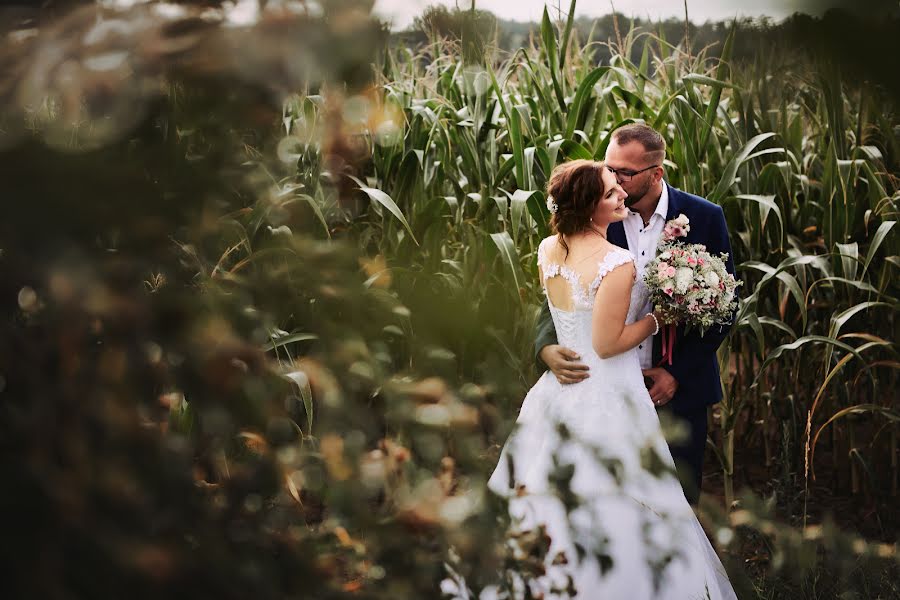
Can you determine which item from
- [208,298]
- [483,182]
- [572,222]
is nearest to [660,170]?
[572,222]

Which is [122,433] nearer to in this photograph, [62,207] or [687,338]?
[62,207]

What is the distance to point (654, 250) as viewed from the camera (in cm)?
248

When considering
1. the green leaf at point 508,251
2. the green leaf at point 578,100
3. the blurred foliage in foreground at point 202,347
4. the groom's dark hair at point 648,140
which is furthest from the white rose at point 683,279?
the blurred foliage in foreground at point 202,347

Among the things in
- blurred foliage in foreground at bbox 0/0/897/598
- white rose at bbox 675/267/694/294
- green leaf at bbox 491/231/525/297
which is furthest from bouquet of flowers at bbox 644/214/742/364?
blurred foliage in foreground at bbox 0/0/897/598

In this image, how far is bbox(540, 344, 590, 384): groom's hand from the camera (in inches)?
92.3

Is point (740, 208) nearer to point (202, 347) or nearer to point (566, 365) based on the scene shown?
point (566, 365)

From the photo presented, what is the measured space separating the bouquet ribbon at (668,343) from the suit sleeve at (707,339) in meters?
0.02

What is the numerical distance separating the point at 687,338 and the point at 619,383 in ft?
0.86

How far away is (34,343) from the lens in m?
0.48

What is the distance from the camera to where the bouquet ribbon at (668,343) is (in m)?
2.46

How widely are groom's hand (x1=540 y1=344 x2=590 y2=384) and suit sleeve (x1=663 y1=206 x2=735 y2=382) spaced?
30cm

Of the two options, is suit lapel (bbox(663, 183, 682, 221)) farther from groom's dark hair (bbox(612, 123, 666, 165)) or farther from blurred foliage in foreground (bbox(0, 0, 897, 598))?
blurred foliage in foreground (bbox(0, 0, 897, 598))

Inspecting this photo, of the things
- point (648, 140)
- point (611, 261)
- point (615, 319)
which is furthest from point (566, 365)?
point (648, 140)

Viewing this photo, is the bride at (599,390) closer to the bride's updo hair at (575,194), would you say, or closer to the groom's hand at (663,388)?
the bride's updo hair at (575,194)
